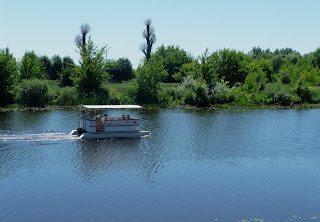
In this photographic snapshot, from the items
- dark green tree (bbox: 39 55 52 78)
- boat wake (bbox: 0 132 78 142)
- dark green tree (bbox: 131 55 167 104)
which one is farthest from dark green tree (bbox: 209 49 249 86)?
boat wake (bbox: 0 132 78 142)

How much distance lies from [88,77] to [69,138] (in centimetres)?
4394

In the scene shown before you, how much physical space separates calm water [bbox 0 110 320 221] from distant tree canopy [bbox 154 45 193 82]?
71786 millimetres

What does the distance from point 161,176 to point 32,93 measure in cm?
5210

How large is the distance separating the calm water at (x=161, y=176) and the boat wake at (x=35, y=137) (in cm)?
10

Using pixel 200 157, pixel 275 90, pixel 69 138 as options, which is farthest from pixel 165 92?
pixel 200 157

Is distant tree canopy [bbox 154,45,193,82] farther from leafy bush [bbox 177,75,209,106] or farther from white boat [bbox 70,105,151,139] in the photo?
white boat [bbox 70,105,151,139]

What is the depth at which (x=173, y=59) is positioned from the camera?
134375 mm

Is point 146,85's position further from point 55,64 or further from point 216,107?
point 55,64

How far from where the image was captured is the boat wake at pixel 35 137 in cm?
3815

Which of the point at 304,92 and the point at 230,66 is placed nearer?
the point at 304,92

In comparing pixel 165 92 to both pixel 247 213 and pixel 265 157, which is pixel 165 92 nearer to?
pixel 265 157

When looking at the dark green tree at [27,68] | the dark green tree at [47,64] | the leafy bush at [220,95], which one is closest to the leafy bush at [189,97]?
the leafy bush at [220,95]

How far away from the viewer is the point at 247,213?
2081cm

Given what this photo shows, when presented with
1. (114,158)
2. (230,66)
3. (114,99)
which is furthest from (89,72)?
(114,158)
